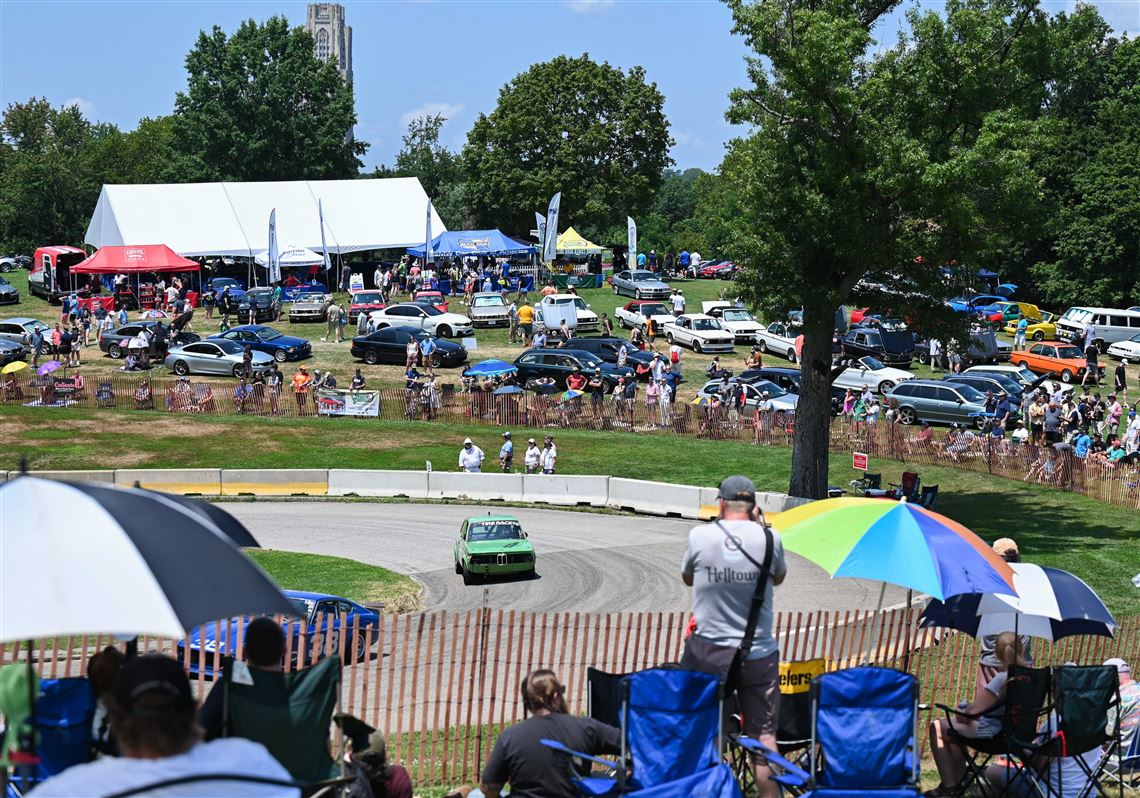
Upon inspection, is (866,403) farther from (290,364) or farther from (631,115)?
(631,115)

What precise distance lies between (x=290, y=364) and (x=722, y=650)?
43922 mm

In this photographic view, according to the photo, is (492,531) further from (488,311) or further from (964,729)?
(488,311)

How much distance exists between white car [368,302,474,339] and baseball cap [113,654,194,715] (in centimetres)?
4772

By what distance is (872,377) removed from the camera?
4541 cm

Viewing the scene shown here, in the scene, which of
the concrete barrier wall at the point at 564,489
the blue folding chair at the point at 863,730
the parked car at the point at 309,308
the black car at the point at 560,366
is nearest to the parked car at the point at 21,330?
the parked car at the point at 309,308

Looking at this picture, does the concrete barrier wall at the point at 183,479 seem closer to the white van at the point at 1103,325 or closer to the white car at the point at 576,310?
the white car at the point at 576,310

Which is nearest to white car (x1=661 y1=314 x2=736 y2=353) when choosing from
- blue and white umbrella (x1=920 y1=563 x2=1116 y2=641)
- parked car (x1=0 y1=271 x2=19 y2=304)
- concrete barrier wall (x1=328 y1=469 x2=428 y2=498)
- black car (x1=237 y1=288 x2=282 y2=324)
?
black car (x1=237 y1=288 x2=282 y2=324)

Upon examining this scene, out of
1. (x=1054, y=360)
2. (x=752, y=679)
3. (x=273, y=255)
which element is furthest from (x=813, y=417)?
(x=273, y=255)

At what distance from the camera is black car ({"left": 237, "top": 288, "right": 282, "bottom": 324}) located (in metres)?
58.5

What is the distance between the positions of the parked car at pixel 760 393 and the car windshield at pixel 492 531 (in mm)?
16238

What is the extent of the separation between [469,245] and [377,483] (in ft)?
119

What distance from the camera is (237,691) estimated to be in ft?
24.3

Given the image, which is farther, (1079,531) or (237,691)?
(1079,531)

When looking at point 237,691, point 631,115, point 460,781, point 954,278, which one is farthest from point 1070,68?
point 631,115
